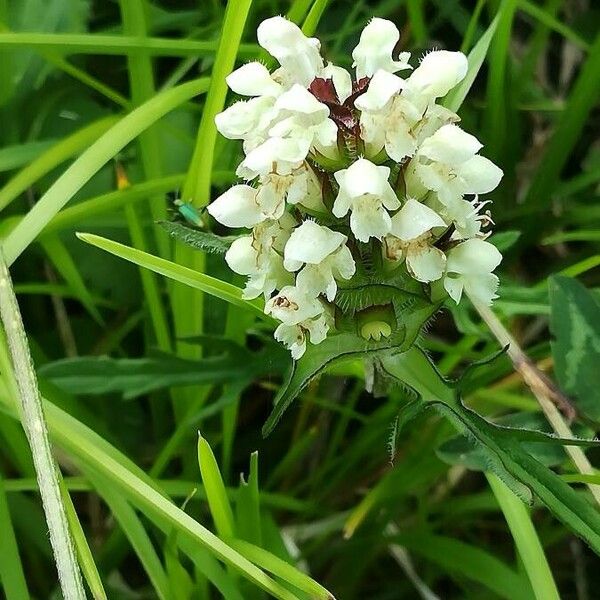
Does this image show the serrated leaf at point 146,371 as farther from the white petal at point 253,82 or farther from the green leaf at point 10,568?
the white petal at point 253,82

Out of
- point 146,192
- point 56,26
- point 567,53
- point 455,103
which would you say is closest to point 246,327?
point 146,192

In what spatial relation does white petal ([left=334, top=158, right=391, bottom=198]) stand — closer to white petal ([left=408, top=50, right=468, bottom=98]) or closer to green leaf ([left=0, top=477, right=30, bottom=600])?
white petal ([left=408, top=50, right=468, bottom=98])

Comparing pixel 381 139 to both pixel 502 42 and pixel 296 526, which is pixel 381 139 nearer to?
pixel 502 42

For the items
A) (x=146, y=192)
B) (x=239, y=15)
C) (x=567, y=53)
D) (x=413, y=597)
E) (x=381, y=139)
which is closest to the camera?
(x=381, y=139)

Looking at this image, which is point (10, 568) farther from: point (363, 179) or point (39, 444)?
point (363, 179)

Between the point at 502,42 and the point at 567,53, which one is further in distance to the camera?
the point at 567,53

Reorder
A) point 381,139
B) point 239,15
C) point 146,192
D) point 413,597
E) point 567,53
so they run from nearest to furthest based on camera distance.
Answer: point 381,139
point 239,15
point 146,192
point 413,597
point 567,53
